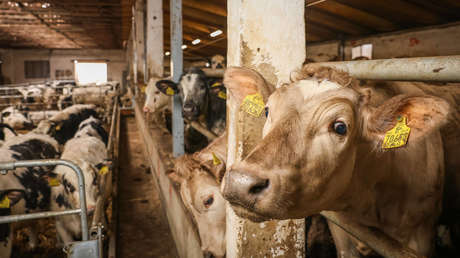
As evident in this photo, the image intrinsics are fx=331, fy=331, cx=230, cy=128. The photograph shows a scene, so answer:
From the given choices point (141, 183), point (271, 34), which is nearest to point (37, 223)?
point (141, 183)

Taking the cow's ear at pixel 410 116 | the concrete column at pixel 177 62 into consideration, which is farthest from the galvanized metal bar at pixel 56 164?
the concrete column at pixel 177 62

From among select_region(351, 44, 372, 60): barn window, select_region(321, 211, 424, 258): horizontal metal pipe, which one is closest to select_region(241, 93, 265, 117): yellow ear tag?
select_region(321, 211, 424, 258): horizontal metal pipe

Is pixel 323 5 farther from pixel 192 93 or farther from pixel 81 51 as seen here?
pixel 81 51

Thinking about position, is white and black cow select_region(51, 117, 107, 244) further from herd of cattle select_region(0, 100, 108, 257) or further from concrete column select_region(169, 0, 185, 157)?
concrete column select_region(169, 0, 185, 157)

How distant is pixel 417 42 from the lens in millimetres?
7031

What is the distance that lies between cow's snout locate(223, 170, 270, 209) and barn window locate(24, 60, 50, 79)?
36.3 metres

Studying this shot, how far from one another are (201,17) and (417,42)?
314 inches

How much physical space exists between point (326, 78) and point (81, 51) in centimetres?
3645

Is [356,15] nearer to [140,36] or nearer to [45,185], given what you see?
[45,185]

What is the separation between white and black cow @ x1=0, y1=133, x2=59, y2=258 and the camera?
2.99 meters

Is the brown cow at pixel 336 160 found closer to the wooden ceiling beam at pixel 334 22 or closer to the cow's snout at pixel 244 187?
the cow's snout at pixel 244 187

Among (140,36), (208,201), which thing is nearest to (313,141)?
(208,201)

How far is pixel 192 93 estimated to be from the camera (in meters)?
5.14

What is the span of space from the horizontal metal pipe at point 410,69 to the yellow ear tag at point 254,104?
31cm
